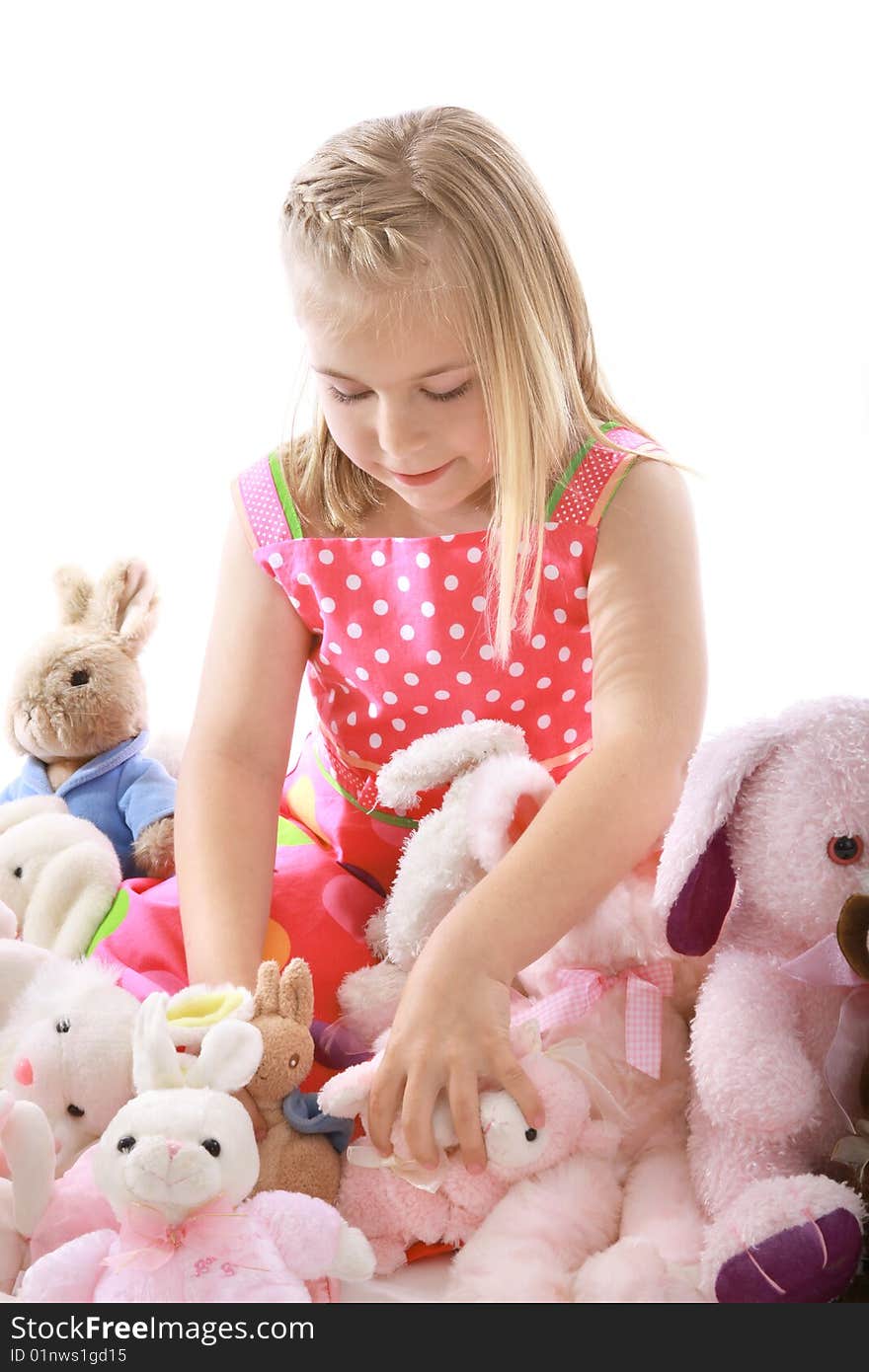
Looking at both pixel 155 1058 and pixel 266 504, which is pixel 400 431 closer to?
pixel 266 504

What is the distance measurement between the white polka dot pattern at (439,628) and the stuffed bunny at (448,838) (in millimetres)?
105

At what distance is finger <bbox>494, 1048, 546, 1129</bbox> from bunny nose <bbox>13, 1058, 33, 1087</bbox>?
24 cm

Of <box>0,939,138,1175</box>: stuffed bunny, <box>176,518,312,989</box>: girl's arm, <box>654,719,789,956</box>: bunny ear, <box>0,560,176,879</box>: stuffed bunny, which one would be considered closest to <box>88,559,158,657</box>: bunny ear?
<box>0,560,176,879</box>: stuffed bunny

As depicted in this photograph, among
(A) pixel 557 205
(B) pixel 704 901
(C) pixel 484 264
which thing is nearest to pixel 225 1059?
(B) pixel 704 901

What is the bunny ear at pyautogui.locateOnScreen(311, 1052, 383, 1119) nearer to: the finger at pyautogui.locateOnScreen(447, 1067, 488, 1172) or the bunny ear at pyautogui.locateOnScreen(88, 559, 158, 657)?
the finger at pyautogui.locateOnScreen(447, 1067, 488, 1172)

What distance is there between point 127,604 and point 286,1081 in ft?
1.75

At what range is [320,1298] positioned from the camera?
2.26ft

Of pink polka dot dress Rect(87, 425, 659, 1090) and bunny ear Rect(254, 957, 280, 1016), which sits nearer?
bunny ear Rect(254, 957, 280, 1016)

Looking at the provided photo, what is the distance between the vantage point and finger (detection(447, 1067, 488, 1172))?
29.2 inches

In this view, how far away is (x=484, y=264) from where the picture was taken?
2.91 feet

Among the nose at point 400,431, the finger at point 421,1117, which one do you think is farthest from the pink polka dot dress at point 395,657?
the finger at point 421,1117

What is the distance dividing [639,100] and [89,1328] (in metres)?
1.47

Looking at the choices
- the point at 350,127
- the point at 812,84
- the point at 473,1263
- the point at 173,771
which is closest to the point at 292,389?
the point at 350,127

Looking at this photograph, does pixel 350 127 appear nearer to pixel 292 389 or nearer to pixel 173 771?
pixel 292 389
